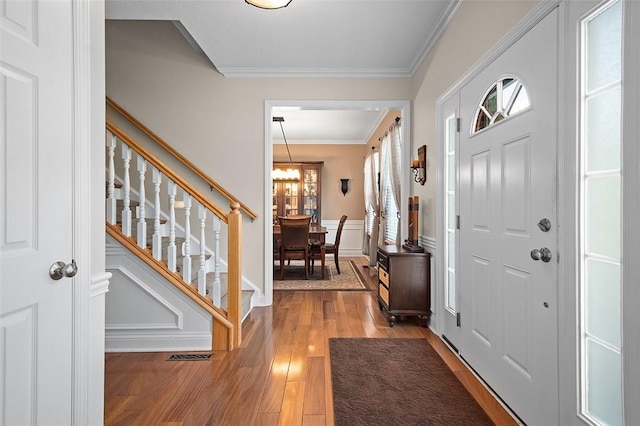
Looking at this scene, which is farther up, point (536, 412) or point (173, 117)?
point (173, 117)

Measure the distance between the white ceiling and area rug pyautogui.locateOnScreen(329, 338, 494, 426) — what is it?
267 cm

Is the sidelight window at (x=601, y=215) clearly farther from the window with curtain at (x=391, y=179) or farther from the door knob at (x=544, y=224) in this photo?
the window with curtain at (x=391, y=179)

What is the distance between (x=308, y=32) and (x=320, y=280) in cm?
356

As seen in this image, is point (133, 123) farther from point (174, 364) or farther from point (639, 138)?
point (639, 138)

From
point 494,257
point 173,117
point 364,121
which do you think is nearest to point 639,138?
point 494,257

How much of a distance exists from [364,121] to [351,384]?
545cm

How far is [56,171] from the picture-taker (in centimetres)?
132

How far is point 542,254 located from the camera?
179 centimetres

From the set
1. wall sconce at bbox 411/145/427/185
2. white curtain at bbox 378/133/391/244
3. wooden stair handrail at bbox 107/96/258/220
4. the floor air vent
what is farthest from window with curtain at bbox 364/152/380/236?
the floor air vent

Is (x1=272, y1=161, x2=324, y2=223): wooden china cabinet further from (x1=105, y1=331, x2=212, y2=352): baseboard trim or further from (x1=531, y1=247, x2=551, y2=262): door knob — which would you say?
(x1=531, y1=247, x2=551, y2=262): door knob

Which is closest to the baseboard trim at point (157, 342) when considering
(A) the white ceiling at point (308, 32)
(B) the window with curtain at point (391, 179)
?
(A) the white ceiling at point (308, 32)

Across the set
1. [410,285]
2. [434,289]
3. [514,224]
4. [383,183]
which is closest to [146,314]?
[410,285]

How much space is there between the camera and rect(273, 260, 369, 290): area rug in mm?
5297

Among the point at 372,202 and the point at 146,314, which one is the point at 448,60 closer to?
the point at 146,314
